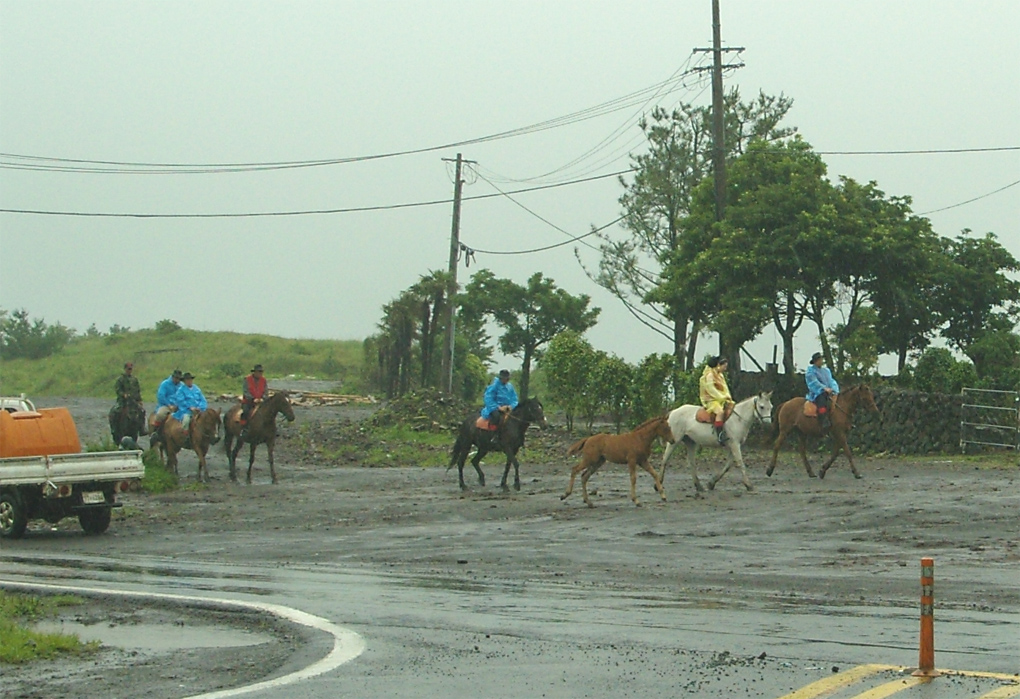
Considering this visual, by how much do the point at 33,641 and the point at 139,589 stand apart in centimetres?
397

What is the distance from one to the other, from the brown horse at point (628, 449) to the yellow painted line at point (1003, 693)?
14738mm

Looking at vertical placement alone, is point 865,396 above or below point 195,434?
above

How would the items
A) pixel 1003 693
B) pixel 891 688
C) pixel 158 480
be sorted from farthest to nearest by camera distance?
pixel 158 480, pixel 891 688, pixel 1003 693

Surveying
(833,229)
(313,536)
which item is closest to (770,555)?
(313,536)

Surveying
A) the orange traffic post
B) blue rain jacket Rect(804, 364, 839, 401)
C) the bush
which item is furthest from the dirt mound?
the orange traffic post

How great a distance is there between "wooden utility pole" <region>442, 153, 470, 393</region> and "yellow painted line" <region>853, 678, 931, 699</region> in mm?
42860

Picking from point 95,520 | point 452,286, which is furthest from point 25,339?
point 95,520

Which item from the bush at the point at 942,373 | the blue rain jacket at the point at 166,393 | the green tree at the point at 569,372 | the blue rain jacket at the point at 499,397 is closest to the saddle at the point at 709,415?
the blue rain jacket at the point at 499,397

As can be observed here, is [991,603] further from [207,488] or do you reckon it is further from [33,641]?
[207,488]

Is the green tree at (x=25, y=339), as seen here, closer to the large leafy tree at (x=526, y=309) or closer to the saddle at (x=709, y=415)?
the large leafy tree at (x=526, y=309)

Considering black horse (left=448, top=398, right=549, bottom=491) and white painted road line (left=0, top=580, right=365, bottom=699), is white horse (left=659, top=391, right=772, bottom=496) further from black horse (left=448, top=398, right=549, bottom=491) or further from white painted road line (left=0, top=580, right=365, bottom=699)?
white painted road line (left=0, top=580, right=365, bottom=699)

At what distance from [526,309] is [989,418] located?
43.8 metres

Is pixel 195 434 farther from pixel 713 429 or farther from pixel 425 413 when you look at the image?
pixel 425 413

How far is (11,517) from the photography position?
21.7 m
